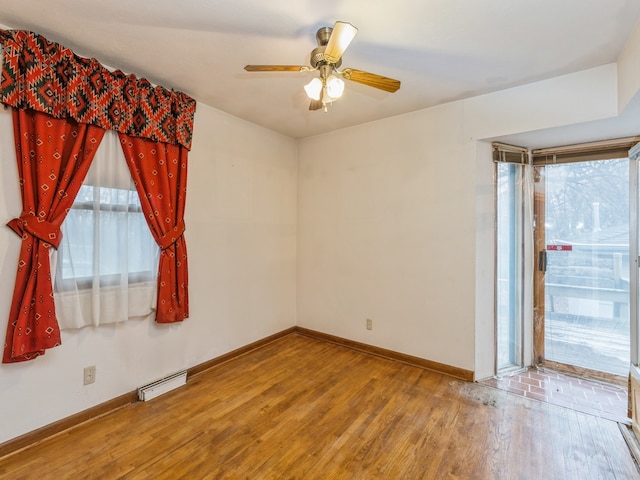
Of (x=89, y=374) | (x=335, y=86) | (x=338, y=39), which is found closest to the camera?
(x=338, y=39)

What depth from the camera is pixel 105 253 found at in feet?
7.41

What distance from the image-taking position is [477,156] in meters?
2.79

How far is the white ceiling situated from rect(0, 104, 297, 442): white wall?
2.14 feet

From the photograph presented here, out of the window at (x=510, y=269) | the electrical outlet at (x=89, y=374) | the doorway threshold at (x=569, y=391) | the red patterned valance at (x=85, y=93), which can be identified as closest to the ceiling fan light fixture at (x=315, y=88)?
the red patterned valance at (x=85, y=93)

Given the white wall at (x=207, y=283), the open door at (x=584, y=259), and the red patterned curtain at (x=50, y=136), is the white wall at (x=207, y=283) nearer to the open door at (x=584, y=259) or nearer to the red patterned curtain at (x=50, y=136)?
the red patterned curtain at (x=50, y=136)

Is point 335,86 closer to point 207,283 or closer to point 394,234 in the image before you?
point 394,234

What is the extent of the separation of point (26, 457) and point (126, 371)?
0.68 meters

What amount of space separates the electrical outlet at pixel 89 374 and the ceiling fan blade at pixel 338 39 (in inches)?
104

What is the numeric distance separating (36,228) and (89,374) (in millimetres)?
1098

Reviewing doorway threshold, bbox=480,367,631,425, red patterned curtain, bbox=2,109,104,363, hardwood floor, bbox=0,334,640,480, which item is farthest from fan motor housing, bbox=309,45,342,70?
doorway threshold, bbox=480,367,631,425

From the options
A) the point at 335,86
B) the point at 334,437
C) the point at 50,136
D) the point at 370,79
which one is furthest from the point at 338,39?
the point at 334,437

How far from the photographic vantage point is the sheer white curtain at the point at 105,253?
6.82 ft

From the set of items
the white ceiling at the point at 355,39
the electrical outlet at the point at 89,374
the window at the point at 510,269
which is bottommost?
the electrical outlet at the point at 89,374

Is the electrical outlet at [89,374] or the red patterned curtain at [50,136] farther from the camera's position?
the electrical outlet at [89,374]
